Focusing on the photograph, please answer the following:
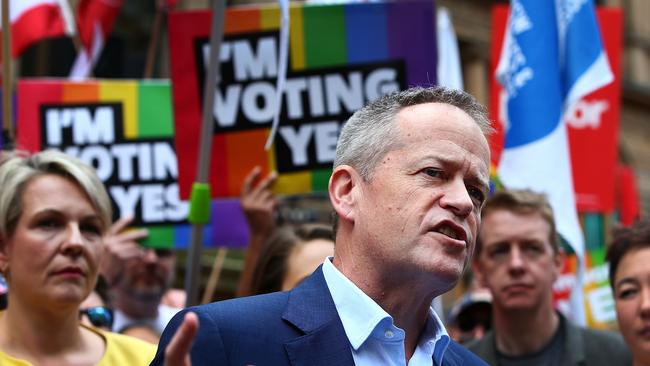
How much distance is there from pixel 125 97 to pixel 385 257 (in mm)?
3783

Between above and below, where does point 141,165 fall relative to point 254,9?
below

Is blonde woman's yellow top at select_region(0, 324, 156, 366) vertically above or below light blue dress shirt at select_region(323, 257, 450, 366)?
below

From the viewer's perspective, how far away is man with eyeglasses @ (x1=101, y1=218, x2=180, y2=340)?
4.98 meters

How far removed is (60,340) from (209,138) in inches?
52.1

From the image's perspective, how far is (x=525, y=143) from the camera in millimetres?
5344

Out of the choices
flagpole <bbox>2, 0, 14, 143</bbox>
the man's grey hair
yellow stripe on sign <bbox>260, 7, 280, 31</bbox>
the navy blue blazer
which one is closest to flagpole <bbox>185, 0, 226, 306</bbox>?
yellow stripe on sign <bbox>260, 7, 280, 31</bbox>

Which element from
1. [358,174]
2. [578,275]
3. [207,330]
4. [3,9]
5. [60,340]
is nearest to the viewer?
[207,330]

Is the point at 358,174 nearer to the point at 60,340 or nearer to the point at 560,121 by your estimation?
the point at 60,340

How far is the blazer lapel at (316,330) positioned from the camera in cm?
238

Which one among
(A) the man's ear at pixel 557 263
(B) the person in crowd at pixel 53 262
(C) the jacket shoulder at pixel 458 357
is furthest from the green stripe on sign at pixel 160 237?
(C) the jacket shoulder at pixel 458 357

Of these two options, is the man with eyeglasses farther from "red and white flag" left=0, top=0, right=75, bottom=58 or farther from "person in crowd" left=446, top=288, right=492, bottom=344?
"red and white flag" left=0, top=0, right=75, bottom=58

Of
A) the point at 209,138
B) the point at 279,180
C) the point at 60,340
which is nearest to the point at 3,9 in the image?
the point at 209,138

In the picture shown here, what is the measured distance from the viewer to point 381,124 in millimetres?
2594

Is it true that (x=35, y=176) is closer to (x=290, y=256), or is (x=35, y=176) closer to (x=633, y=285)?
(x=290, y=256)
